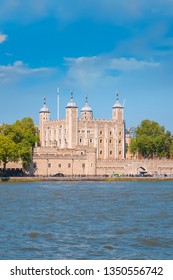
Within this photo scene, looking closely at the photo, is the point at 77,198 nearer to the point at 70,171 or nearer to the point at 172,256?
the point at 172,256

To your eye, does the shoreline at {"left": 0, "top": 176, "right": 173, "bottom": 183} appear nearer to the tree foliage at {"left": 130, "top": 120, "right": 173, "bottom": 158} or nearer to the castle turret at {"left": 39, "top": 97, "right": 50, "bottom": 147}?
the tree foliage at {"left": 130, "top": 120, "right": 173, "bottom": 158}

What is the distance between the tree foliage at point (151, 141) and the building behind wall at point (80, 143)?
157 inches

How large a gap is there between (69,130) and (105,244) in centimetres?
8459

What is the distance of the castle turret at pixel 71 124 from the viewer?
113 m

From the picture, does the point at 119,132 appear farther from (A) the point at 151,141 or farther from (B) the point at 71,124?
(B) the point at 71,124

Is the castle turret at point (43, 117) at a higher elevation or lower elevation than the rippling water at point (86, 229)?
higher

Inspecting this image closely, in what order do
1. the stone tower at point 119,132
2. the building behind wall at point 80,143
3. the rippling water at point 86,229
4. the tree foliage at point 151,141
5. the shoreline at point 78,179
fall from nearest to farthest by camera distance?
the rippling water at point 86,229 → the shoreline at point 78,179 → the building behind wall at point 80,143 → the stone tower at point 119,132 → the tree foliage at point 151,141

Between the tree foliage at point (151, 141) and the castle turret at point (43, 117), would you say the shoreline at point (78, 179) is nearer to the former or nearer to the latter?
the tree foliage at point (151, 141)

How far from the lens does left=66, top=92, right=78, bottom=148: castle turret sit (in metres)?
113

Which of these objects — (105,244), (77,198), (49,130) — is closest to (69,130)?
(49,130)

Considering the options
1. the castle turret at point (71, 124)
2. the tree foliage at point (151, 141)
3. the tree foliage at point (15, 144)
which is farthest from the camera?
the tree foliage at point (151, 141)

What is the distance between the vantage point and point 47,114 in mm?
126312

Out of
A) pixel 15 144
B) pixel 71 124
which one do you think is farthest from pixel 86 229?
pixel 71 124

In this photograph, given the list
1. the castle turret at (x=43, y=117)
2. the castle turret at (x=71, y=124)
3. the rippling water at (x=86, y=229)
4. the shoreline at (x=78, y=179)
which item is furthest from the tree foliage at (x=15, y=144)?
the rippling water at (x=86, y=229)
